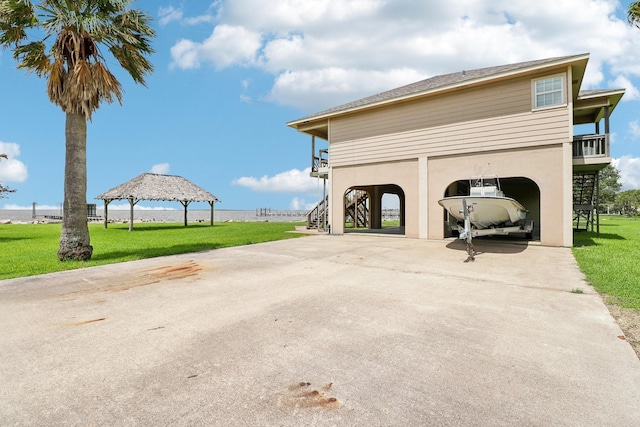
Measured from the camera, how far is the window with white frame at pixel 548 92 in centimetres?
1112

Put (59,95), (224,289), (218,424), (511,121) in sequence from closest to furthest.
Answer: (218,424) → (224,289) → (59,95) → (511,121)

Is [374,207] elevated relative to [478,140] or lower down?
lower down

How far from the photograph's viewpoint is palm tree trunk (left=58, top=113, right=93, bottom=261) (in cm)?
874

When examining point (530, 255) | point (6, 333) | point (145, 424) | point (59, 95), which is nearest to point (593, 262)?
point (530, 255)

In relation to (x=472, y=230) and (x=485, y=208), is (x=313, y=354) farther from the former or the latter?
(x=485, y=208)

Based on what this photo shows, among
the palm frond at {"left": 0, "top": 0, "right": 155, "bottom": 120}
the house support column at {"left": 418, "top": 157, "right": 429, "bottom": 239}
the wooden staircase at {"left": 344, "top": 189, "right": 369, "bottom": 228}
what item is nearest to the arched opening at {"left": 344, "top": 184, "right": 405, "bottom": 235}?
the wooden staircase at {"left": 344, "top": 189, "right": 369, "bottom": 228}

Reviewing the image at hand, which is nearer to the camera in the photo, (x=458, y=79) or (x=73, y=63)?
(x=73, y=63)

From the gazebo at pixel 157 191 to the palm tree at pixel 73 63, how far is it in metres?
16.0

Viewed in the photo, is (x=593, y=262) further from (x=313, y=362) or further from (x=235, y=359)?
(x=235, y=359)

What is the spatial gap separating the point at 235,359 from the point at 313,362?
0.73 metres

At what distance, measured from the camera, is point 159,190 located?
86.7ft

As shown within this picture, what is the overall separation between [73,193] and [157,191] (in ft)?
61.1

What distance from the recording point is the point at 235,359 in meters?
2.99

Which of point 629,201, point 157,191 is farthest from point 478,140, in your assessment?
point 629,201
